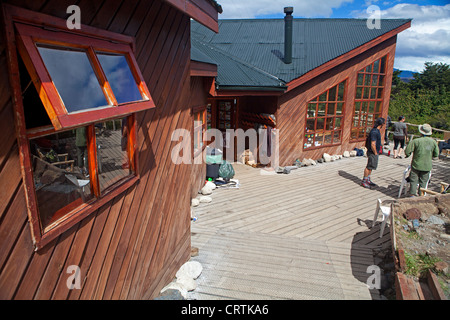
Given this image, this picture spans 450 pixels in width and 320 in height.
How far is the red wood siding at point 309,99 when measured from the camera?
9.96 meters

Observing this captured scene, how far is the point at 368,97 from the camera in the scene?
12.1 metres

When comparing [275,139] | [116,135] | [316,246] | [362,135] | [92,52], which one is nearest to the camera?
[92,52]

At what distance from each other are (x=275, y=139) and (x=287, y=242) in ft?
16.2

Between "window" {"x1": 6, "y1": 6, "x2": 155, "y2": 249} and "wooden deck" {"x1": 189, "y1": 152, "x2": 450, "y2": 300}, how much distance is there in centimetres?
236

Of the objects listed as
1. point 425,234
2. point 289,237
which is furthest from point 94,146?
point 425,234

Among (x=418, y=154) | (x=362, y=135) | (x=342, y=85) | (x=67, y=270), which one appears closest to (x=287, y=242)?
(x=418, y=154)

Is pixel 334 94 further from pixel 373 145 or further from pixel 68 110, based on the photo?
pixel 68 110

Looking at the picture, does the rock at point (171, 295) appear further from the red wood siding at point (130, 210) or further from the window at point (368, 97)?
the window at point (368, 97)

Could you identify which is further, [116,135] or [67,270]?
[116,135]

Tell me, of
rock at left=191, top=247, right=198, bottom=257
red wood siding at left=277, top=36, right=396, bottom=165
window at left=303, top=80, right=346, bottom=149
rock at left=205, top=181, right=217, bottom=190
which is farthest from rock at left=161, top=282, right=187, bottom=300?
window at left=303, top=80, right=346, bottom=149

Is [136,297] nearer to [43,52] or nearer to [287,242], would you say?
[43,52]

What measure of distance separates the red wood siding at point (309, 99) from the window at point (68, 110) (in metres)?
7.81

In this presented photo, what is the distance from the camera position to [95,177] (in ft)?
7.28

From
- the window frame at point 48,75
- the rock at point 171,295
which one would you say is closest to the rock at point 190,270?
the rock at point 171,295
